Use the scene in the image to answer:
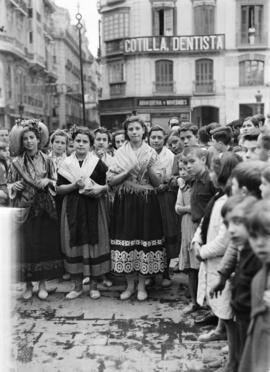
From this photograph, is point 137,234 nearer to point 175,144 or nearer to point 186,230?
point 186,230

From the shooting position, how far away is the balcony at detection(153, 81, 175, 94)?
27969 mm

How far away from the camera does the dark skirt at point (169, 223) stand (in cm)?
505

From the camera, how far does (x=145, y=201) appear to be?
4926 millimetres

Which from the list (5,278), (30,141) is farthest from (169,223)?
(5,278)

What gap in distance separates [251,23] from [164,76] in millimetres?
5531

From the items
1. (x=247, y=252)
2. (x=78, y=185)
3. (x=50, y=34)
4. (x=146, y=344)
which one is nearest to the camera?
(x=247, y=252)

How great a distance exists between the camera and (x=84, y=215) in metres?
5.02

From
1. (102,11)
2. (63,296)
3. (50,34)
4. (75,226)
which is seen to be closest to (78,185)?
(75,226)

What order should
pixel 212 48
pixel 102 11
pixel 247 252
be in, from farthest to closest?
pixel 102 11
pixel 212 48
pixel 247 252

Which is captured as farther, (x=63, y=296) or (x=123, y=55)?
(x=123, y=55)

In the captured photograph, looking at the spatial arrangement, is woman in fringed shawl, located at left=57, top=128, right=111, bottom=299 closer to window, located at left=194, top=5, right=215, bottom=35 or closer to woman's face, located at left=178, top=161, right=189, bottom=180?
woman's face, located at left=178, top=161, right=189, bottom=180

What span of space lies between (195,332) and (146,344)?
476mm

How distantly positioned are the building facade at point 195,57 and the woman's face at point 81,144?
75.8 feet

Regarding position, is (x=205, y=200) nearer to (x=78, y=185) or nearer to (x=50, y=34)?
(x=78, y=185)
